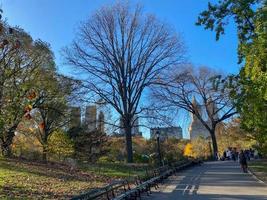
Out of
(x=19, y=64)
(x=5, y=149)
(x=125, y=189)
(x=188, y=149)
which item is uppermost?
(x=188, y=149)

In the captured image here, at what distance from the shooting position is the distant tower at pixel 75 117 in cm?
4803

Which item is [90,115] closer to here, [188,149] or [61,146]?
[61,146]

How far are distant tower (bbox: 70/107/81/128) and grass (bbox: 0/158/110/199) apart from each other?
19.6 m

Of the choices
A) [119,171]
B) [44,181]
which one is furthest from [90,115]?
[44,181]

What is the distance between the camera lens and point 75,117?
5216 centimetres

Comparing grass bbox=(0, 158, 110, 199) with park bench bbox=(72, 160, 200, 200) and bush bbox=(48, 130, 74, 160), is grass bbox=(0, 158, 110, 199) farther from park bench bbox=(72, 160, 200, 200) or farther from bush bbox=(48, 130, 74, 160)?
bush bbox=(48, 130, 74, 160)

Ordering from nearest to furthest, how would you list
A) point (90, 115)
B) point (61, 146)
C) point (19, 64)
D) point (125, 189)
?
point (125, 189) < point (19, 64) < point (61, 146) < point (90, 115)

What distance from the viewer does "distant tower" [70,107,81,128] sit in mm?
48034

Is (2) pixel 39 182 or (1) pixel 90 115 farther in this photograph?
(1) pixel 90 115

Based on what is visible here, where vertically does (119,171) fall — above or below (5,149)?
below

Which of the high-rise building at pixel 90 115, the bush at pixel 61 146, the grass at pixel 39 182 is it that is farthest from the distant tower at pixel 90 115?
the grass at pixel 39 182

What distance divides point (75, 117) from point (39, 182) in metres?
31.4

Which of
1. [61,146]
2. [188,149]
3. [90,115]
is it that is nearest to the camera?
[61,146]

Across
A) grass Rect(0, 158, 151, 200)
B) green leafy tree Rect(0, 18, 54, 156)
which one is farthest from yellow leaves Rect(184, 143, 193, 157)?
grass Rect(0, 158, 151, 200)
